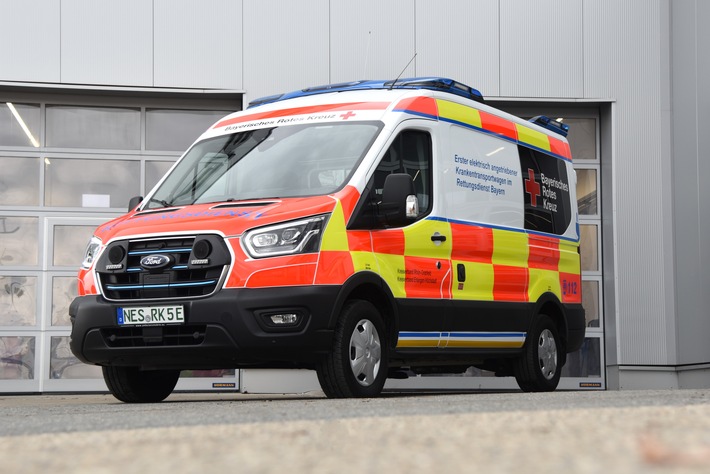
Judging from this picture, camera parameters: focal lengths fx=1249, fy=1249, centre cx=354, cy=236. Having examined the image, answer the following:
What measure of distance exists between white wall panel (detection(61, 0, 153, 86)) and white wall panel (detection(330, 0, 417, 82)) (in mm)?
1972

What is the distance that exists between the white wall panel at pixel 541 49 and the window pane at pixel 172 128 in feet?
10.5

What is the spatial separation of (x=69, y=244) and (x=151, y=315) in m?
5.79

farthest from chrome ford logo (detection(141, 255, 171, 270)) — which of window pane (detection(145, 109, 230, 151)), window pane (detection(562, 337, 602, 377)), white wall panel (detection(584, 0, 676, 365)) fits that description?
white wall panel (detection(584, 0, 676, 365))

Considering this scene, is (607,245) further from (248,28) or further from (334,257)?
(334,257)

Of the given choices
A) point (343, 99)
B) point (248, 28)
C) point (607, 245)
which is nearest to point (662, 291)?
point (607, 245)

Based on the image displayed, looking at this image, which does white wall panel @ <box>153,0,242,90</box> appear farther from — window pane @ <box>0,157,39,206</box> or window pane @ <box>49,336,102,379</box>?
window pane @ <box>49,336,102,379</box>

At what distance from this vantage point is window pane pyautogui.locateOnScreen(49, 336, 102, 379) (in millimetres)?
12703

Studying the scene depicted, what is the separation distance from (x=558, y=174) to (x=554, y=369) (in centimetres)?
172

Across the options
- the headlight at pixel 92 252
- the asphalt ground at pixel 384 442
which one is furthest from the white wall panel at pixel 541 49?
the asphalt ground at pixel 384 442

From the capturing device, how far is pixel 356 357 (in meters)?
7.55

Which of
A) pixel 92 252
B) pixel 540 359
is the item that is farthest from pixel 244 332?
pixel 540 359

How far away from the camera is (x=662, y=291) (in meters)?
13.4

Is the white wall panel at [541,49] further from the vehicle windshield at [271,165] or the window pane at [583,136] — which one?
the vehicle windshield at [271,165]

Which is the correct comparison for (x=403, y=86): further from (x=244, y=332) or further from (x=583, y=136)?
(x=583, y=136)
